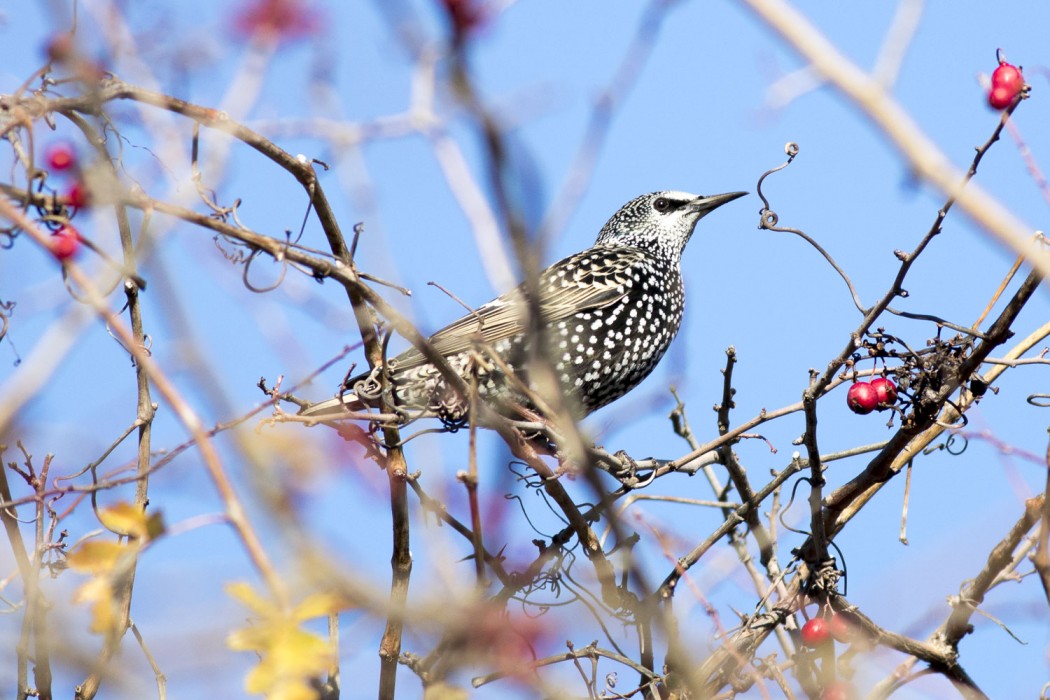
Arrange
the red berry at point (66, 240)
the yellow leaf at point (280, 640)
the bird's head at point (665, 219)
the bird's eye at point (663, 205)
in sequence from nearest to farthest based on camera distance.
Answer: the yellow leaf at point (280, 640) → the red berry at point (66, 240) → the bird's head at point (665, 219) → the bird's eye at point (663, 205)

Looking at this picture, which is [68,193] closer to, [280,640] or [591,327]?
[280,640]

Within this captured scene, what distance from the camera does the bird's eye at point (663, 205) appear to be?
7.30 meters

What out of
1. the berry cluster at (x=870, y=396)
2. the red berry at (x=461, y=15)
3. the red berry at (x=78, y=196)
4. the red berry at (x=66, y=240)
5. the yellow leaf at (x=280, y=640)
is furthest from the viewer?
the berry cluster at (x=870, y=396)

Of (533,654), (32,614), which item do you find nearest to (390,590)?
(533,654)

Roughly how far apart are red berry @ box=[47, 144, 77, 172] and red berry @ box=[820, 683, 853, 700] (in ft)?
7.44

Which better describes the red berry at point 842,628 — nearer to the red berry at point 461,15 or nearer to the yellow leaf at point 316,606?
the yellow leaf at point 316,606

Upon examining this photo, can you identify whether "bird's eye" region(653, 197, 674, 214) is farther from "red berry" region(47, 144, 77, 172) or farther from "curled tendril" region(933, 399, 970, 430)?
"red berry" region(47, 144, 77, 172)

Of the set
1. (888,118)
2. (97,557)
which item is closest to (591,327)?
(97,557)

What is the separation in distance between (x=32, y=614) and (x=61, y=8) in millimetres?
→ 1457

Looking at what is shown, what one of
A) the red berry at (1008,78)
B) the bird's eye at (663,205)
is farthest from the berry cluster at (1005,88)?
the bird's eye at (663,205)

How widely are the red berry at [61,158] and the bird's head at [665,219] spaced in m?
4.40

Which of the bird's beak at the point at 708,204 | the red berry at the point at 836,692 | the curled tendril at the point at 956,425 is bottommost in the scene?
the red berry at the point at 836,692

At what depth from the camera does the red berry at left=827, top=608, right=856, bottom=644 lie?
3.19 metres

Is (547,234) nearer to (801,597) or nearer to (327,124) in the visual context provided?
(327,124)
